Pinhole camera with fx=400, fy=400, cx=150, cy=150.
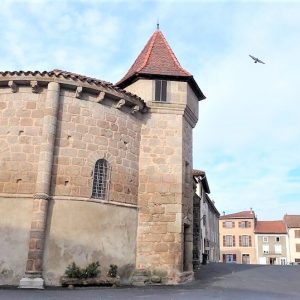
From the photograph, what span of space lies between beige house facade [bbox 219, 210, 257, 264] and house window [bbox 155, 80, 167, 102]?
47.0 metres

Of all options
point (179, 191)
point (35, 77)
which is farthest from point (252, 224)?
point (35, 77)

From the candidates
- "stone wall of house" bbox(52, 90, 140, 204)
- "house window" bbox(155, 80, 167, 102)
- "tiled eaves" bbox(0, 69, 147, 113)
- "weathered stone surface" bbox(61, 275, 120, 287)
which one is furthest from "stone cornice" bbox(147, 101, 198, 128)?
"weathered stone surface" bbox(61, 275, 120, 287)

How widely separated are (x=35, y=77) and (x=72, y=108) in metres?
1.43

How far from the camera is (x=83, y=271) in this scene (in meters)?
11.4

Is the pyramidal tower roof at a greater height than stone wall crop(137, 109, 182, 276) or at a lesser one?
greater

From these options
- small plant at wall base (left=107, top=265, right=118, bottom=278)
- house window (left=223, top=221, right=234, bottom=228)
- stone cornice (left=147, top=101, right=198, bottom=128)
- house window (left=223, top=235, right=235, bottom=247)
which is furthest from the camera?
house window (left=223, top=221, right=234, bottom=228)

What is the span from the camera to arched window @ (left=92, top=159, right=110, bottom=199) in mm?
12461

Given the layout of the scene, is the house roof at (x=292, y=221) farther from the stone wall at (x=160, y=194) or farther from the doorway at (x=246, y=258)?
the stone wall at (x=160, y=194)

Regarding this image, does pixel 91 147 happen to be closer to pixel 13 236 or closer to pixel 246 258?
pixel 13 236

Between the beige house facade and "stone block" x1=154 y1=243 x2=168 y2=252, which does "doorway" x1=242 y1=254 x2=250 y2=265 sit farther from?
"stone block" x1=154 y1=243 x2=168 y2=252

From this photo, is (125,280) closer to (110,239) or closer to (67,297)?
(110,239)

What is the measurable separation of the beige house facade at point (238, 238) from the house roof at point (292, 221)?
462cm

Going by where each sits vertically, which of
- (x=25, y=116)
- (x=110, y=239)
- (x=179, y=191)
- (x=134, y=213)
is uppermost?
(x=25, y=116)

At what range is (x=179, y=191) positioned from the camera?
13.6m
